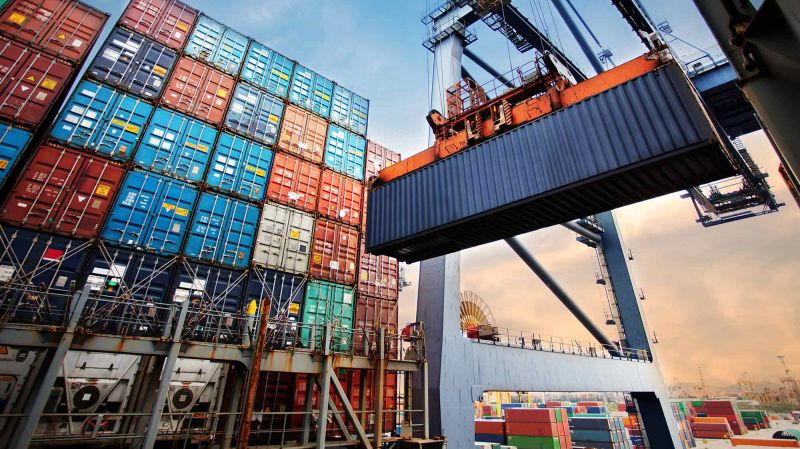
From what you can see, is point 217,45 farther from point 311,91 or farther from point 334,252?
point 334,252

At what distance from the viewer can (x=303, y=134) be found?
598 inches

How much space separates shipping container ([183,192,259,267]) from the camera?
11.1 m

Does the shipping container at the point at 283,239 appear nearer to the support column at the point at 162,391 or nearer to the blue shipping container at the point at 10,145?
the support column at the point at 162,391

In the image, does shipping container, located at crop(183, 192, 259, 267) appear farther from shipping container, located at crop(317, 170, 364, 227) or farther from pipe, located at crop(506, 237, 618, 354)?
pipe, located at crop(506, 237, 618, 354)

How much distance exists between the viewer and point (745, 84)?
313 centimetres

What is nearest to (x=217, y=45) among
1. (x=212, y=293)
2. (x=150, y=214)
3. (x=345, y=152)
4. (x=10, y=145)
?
(x=345, y=152)

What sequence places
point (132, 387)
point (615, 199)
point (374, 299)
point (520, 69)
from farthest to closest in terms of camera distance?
point (374, 299)
point (520, 69)
point (132, 387)
point (615, 199)

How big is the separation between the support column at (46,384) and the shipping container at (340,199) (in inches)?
333

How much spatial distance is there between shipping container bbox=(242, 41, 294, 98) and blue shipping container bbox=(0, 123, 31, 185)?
7290 millimetres

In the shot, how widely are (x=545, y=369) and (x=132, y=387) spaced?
1303 centimetres

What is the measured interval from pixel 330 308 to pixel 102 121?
9247 mm

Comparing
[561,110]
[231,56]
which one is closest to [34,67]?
[231,56]

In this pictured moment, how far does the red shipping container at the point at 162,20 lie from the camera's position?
12789 millimetres

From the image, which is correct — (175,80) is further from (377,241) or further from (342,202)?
(377,241)
